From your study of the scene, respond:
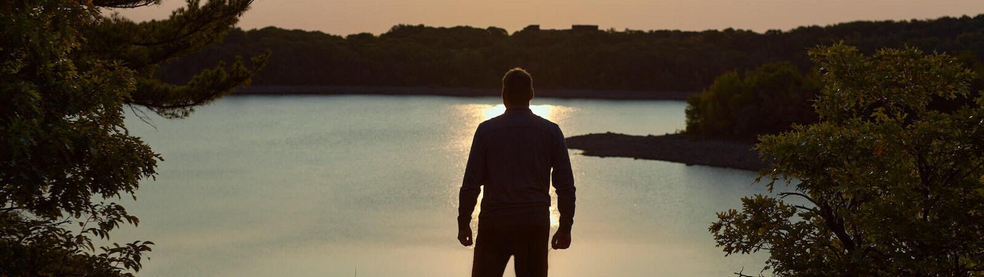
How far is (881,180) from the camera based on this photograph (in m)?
9.33

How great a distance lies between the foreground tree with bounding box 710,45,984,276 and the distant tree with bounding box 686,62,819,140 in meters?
53.3

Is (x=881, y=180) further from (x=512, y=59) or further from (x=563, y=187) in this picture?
(x=512, y=59)

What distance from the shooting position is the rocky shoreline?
59.3 meters

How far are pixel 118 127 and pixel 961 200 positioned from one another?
6.07 metres

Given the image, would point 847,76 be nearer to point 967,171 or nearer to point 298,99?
point 967,171

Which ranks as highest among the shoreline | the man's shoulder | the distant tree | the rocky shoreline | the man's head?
the man's head

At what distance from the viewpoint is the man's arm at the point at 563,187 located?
6.12 m

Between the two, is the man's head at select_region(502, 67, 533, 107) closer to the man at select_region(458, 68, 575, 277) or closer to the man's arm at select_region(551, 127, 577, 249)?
the man at select_region(458, 68, 575, 277)

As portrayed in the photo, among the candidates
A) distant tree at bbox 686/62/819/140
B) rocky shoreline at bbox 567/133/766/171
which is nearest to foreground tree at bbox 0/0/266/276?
rocky shoreline at bbox 567/133/766/171

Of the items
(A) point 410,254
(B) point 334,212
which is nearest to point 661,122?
(B) point 334,212

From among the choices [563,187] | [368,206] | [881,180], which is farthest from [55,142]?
[368,206]

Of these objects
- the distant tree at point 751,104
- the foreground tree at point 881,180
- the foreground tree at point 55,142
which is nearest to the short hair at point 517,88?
the foreground tree at point 55,142

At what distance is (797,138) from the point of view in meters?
9.91

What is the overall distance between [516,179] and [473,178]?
23cm
